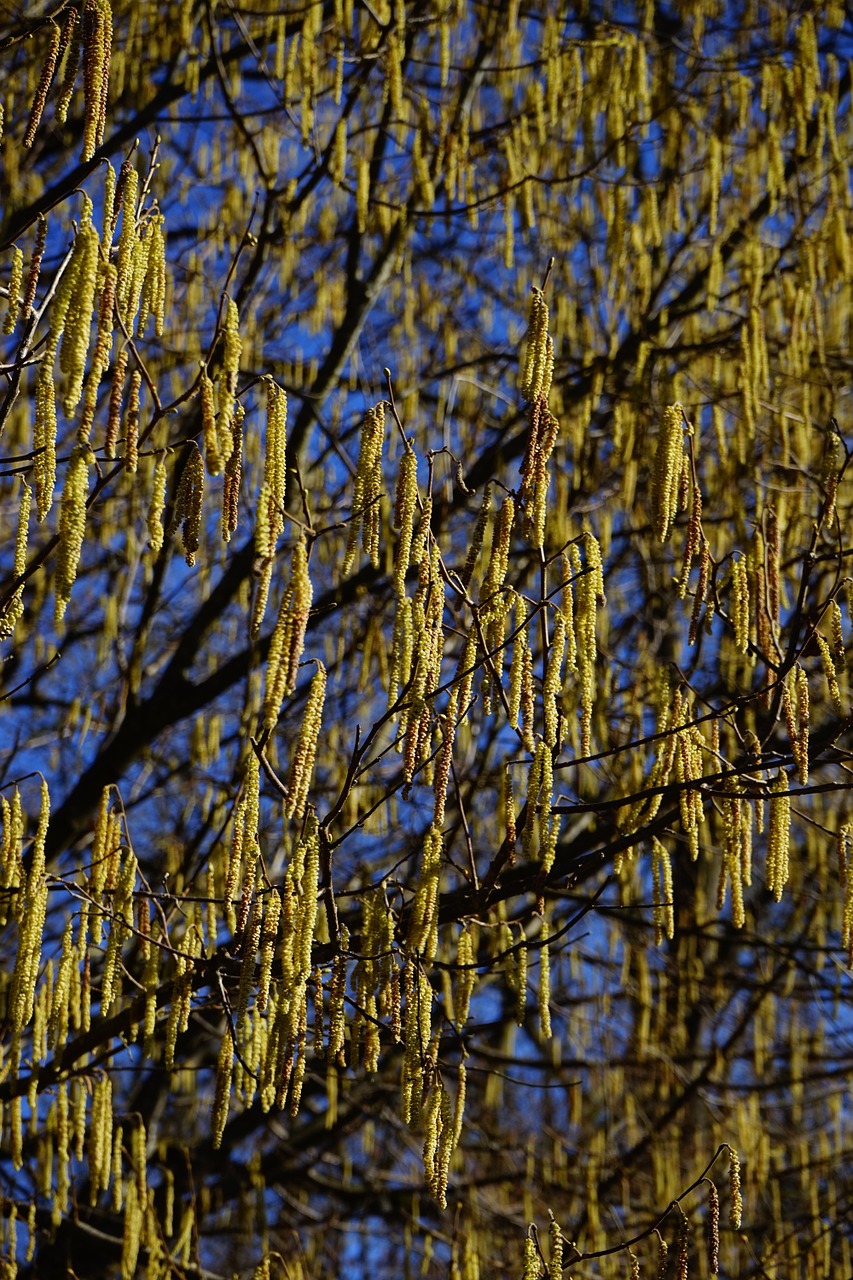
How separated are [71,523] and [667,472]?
1.04 meters

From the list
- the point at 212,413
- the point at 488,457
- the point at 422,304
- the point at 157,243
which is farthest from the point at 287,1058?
the point at 422,304

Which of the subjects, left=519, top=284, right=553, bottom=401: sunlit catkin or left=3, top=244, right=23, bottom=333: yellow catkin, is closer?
left=3, top=244, right=23, bottom=333: yellow catkin

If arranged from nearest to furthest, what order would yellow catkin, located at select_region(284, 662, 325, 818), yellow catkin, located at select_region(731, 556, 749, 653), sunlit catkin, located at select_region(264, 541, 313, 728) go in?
1. sunlit catkin, located at select_region(264, 541, 313, 728)
2. yellow catkin, located at select_region(284, 662, 325, 818)
3. yellow catkin, located at select_region(731, 556, 749, 653)

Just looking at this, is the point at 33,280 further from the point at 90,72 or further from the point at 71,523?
the point at 71,523

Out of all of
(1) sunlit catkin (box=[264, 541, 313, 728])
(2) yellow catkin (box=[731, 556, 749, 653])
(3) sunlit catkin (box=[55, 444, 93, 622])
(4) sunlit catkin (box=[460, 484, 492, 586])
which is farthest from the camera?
(2) yellow catkin (box=[731, 556, 749, 653])

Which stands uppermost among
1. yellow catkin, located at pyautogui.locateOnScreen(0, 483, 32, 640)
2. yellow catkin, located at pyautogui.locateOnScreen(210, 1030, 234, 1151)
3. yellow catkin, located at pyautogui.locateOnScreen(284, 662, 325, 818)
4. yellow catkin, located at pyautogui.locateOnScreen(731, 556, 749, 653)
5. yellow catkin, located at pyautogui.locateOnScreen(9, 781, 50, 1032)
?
yellow catkin, located at pyautogui.locateOnScreen(731, 556, 749, 653)

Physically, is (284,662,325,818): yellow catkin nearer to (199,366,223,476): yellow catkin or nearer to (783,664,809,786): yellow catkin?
(199,366,223,476): yellow catkin

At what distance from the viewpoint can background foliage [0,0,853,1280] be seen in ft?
7.91

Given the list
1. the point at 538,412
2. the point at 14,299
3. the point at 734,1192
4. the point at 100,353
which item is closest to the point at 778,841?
the point at 734,1192

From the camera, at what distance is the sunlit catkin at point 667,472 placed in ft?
7.59

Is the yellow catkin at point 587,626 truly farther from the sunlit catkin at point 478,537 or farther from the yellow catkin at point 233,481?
the yellow catkin at point 233,481

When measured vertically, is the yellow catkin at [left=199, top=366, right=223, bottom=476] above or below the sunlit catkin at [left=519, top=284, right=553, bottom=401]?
below

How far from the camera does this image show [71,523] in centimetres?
173

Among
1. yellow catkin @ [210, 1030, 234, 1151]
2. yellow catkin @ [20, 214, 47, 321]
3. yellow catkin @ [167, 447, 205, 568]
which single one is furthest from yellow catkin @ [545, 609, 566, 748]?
yellow catkin @ [20, 214, 47, 321]
